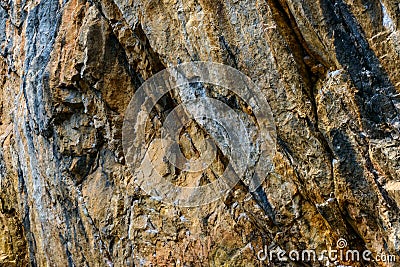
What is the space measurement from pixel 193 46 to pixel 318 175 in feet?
8.88

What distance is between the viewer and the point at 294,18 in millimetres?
5453

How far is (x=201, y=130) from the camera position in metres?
6.91

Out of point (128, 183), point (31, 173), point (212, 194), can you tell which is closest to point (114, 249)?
point (128, 183)
